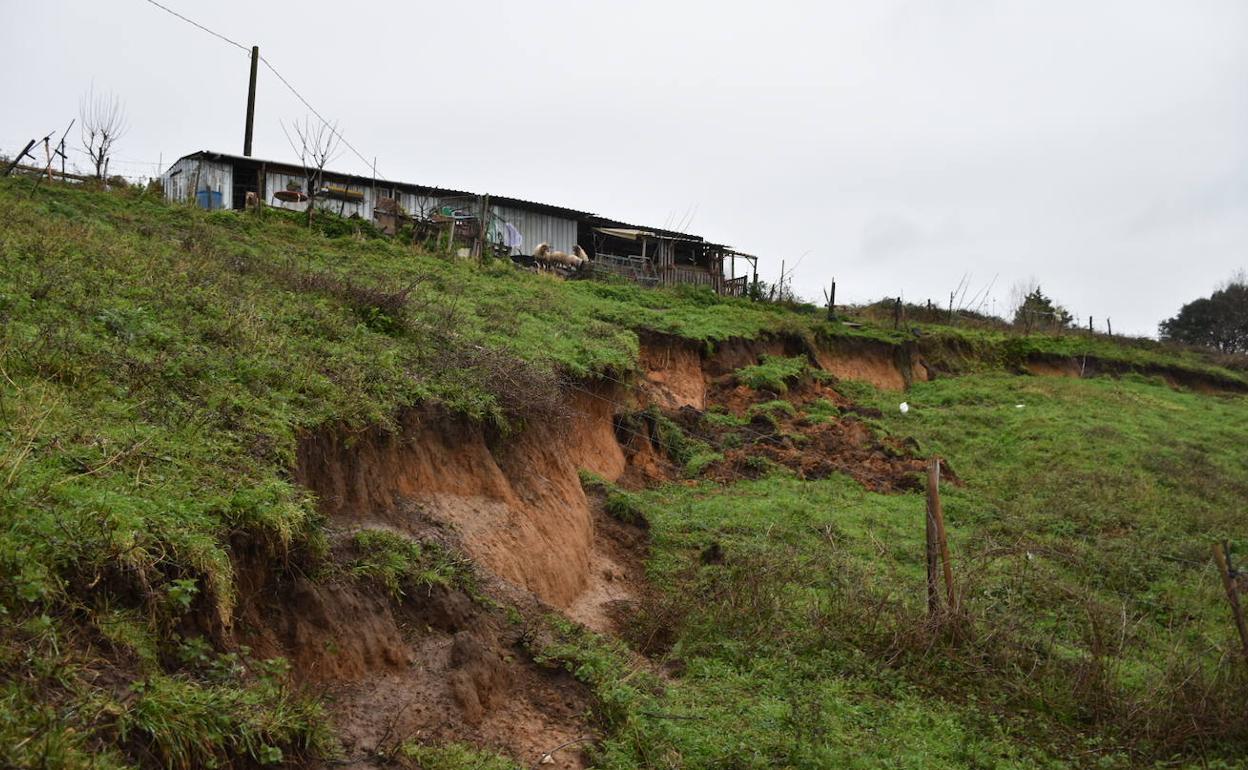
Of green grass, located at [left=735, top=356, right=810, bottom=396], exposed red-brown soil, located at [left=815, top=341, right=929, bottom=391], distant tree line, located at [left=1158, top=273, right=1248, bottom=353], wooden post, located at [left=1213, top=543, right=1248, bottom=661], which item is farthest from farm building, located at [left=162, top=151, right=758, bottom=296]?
distant tree line, located at [left=1158, top=273, right=1248, bottom=353]

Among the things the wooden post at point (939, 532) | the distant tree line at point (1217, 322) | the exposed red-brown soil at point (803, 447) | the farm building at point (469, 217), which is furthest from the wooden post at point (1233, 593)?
the distant tree line at point (1217, 322)

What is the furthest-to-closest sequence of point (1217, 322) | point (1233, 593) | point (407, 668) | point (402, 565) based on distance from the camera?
1. point (1217, 322)
2. point (1233, 593)
3. point (402, 565)
4. point (407, 668)

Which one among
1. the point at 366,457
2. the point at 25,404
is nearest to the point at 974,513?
the point at 366,457

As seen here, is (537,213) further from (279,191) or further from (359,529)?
(359,529)

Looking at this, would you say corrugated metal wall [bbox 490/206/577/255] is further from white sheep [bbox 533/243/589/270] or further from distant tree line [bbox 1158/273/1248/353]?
distant tree line [bbox 1158/273/1248/353]

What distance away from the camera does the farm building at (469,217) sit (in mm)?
26469

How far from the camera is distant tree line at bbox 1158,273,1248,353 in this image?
54.0m

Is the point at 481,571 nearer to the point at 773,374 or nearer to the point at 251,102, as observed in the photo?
the point at 773,374

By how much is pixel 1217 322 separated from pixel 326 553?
61779 mm

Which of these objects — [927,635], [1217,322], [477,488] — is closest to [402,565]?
[477,488]

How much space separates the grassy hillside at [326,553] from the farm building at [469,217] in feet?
24.2

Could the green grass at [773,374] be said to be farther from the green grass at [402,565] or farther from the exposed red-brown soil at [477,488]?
the green grass at [402,565]

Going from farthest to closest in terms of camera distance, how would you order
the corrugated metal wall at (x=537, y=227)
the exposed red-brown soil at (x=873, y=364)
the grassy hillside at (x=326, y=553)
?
the corrugated metal wall at (x=537, y=227), the exposed red-brown soil at (x=873, y=364), the grassy hillside at (x=326, y=553)

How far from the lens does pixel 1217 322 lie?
180 ft
